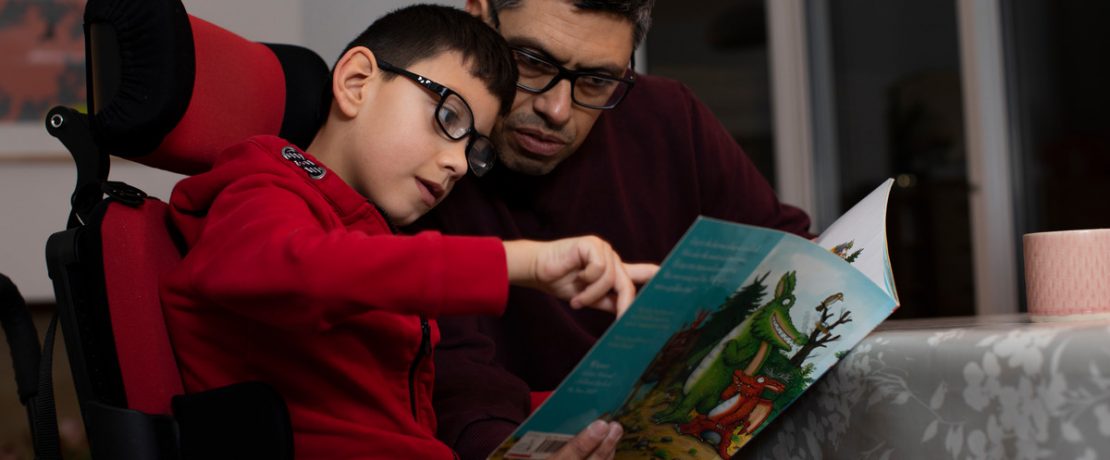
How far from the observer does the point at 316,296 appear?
0.70m

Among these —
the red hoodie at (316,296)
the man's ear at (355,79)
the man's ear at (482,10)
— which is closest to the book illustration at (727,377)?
the red hoodie at (316,296)

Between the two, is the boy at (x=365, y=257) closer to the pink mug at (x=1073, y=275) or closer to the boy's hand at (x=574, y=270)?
the boy's hand at (x=574, y=270)

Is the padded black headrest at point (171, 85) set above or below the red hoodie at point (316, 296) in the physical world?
above

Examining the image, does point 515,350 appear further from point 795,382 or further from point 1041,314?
point 1041,314

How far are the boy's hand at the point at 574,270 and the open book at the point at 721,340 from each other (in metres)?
0.04

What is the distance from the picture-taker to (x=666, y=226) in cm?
149

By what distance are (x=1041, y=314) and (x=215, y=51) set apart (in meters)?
0.79

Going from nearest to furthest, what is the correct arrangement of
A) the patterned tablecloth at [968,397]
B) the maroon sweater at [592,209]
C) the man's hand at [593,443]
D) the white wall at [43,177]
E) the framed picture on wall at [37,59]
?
1. the patterned tablecloth at [968,397]
2. the man's hand at [593,443]
3. the maroon sweater at [592,209]
4. the white wall at [43,177]
5. the framed picture on wall at [37,59]

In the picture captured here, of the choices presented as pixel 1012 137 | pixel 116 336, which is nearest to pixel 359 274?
pixel 116 336

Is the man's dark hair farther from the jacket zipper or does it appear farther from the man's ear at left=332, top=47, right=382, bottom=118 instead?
the jacket zipper

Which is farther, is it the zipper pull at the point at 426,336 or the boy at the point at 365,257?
the zipper pull at the point at 426,336

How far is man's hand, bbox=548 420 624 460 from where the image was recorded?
0.78m

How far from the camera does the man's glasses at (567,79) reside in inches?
51.1

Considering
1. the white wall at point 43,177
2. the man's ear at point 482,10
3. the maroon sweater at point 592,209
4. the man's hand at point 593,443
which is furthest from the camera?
the white wall at point 43,177
